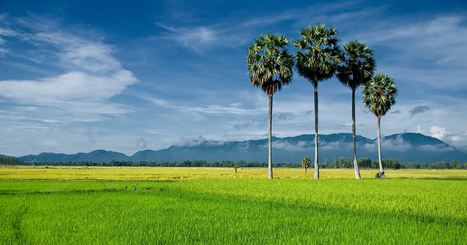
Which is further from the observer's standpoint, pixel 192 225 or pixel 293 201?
pixel 293 201

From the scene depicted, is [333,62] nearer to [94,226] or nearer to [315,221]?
[315,221]

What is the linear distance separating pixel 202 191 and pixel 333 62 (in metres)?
27.6

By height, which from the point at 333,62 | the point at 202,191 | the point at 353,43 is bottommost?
the point at 202,191

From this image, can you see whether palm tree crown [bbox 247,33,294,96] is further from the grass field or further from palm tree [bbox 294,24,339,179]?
the grass field

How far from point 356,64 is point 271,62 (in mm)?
13293

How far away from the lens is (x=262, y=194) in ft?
77.6

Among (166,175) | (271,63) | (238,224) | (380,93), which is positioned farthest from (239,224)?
(166,175)

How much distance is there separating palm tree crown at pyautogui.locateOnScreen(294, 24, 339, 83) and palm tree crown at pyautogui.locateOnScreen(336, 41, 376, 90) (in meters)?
2.80

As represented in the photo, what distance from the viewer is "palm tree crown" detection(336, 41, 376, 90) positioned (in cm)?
4581

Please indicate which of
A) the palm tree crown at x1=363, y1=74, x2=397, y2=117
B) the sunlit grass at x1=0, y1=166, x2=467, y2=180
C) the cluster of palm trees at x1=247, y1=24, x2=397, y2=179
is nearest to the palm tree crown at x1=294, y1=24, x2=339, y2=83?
the cluster of palm trees at x1=247, y1=24, x2=397, y2=179

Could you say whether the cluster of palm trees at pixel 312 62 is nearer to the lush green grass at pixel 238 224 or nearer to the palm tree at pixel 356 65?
the palm tree at pixel 356 65

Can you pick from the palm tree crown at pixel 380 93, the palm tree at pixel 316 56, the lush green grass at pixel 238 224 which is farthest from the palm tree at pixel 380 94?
the lush green grass at pixel 238 224

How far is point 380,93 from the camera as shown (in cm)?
5200

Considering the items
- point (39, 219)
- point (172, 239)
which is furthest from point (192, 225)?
point (39, 219)
